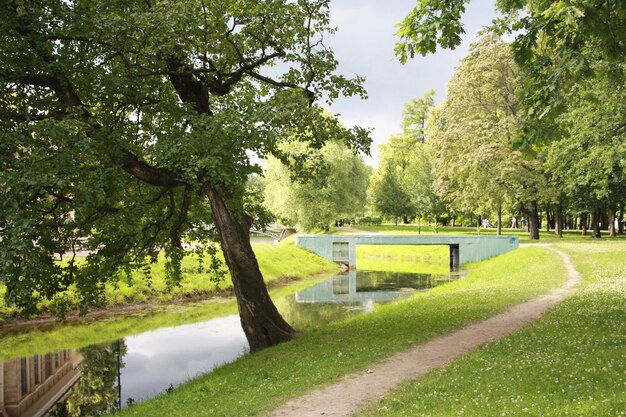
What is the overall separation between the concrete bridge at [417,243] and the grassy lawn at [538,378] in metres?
31.9

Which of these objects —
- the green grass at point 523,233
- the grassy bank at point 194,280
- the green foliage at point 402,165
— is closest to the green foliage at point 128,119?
the grassy bank at point 194,280

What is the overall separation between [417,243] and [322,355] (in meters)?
37.3

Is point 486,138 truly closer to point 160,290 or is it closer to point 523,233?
point 523,233

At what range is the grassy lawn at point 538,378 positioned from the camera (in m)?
8.17

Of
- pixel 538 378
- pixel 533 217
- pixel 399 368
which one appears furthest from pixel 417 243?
pixel 538 378

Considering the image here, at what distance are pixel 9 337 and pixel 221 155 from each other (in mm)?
16095

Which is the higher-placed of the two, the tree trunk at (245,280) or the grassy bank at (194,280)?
the tree trunk at (245,280)

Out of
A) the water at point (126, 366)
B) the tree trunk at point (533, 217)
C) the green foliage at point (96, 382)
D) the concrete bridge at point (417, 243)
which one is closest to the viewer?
the green foliage at point (96, 382)

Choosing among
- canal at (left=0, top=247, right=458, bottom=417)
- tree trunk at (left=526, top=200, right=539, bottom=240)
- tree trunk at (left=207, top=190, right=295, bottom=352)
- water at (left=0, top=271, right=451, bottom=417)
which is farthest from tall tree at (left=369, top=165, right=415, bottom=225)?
tree trunk at (left=207, top=190, right=295, bottom=352)

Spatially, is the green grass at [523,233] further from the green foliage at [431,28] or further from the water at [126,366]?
the green foliage at [431,28]

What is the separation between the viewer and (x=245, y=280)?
16.5 meters

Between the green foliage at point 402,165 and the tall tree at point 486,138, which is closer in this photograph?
the tall tree at point 486,138

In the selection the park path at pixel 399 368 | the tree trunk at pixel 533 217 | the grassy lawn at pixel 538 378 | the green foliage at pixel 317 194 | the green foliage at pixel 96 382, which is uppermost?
the green foliage at pixel 317 194

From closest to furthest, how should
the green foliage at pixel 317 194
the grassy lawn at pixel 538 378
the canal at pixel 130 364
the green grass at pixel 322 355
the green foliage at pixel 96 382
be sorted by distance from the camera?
1. the grassy lawn at pixel 538 378
2. the green grass at pixel 322 355
3. the green foliage at pixel 96 382
4. the canal at pixel 130 364
5. the green foliage at pixel 317 194
